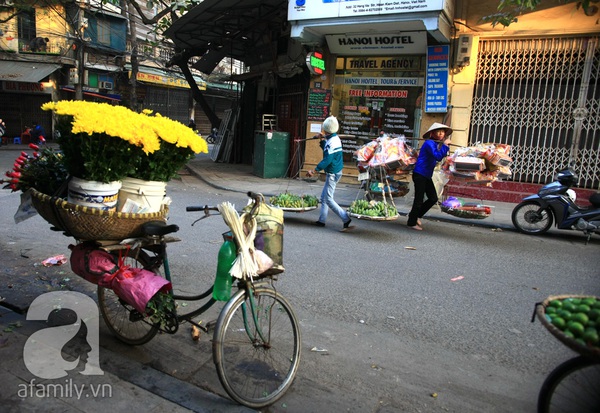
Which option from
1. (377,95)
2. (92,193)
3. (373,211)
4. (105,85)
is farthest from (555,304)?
(105,85)

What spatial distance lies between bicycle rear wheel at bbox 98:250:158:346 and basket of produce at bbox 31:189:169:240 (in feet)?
1.13

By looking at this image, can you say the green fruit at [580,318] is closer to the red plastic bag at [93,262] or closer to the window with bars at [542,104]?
the red plastic bag at [93,262]

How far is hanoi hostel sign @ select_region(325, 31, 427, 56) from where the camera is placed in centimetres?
1175

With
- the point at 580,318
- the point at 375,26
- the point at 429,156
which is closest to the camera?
the point at 580,318

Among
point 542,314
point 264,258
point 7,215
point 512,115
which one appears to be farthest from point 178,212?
point 512,115

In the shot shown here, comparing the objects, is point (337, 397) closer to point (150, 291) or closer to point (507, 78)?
point (150, 291)

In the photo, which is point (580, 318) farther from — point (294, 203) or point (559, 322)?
point (294, 203)

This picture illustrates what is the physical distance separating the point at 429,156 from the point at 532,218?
227 cm

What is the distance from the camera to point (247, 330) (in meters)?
2.86

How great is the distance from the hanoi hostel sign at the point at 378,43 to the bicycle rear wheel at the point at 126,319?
33.7 ft

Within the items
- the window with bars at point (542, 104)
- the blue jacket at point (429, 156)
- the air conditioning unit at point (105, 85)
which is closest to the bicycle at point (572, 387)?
the blue jacket at point (429, 156)

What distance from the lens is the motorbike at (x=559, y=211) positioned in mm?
7477

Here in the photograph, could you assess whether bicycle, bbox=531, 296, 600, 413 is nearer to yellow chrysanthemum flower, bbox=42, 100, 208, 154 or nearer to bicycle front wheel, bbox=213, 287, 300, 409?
bicycle front wheel, bbox=213, 287, 300, 409

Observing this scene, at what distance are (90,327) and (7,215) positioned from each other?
17.0ft
